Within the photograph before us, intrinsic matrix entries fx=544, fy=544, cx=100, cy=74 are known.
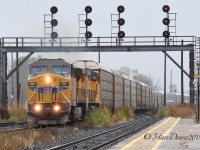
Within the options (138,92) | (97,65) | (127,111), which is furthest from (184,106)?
(97,65)

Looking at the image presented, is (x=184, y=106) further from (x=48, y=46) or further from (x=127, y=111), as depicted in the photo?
(x=48, y=46)

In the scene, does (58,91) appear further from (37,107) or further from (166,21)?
(166,21)

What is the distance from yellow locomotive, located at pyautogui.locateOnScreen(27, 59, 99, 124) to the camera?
87.5ft

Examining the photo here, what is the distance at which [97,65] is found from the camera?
33156mm

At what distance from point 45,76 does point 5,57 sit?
16.3 m

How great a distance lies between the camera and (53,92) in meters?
Answer: 26.9

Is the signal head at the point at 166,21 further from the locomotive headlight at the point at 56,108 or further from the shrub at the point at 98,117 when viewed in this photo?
the locomotive headlight at the point at 56,108

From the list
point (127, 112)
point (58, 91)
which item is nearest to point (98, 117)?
point (58, 91)

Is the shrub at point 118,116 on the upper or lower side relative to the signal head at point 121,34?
lower

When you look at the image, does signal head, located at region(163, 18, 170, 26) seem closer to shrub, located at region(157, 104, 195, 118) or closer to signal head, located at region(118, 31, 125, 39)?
signal head, located at region(118, 31, 125, 39)

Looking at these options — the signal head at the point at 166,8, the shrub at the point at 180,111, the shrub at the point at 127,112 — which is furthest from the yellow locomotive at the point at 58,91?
the shrub at the point at 180,111

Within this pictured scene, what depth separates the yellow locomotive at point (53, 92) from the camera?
87.5 ft

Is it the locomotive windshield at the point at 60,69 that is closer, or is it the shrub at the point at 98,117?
the locomotive windshield at the point at 60,69

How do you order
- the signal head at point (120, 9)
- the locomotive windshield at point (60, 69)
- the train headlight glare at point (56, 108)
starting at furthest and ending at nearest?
the signal head at point (120, 9), the locomotive windshield at point (60, 69), the train headlight glare at point (56, 108)
